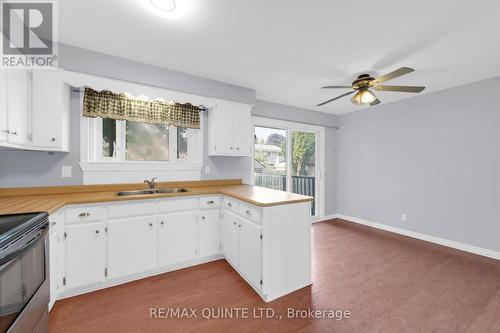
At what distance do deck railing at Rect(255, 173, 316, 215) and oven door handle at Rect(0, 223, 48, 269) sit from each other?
3.14 m

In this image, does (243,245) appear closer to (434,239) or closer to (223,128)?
(223,128)

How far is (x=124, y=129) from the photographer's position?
2.66m

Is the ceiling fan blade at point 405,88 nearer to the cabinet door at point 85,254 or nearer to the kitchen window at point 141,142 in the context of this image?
the kitchen window at point 141,142

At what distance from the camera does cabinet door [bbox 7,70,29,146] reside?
5.34 feet

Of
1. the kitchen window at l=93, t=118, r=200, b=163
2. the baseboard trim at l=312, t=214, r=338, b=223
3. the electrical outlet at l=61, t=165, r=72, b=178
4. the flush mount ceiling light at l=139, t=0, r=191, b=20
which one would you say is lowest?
the baseboard trim at l=312, t=214, r=338, b=223

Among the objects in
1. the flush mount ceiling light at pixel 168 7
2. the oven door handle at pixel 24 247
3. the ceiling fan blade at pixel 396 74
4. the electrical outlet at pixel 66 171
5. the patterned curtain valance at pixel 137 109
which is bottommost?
the oven door handle at pixel 24 247

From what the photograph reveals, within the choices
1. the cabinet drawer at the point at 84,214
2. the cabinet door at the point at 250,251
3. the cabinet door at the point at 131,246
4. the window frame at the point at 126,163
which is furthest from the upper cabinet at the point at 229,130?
the cabinet drawer at the point at 84,214

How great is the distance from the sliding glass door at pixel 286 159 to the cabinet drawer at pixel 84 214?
258 centimetres

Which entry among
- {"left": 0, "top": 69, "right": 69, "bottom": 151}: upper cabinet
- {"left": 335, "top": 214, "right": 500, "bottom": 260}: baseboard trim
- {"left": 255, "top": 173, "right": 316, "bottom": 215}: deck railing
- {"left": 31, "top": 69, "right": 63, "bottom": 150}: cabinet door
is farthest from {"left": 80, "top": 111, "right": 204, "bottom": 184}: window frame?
{"left": 335, "top": 214, "right": 500, "bottom": 260}: baseboard trim

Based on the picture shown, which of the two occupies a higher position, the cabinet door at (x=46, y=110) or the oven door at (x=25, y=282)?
the cabinet door at (x=46, y=110)

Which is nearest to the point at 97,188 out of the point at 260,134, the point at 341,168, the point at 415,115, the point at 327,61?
the point at 260,134

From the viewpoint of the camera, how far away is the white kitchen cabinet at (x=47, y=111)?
6.42 ft

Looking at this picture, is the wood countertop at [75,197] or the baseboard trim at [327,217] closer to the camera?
the wood countertop at [75,197]

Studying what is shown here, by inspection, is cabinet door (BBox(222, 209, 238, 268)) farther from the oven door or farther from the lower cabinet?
the oven door
